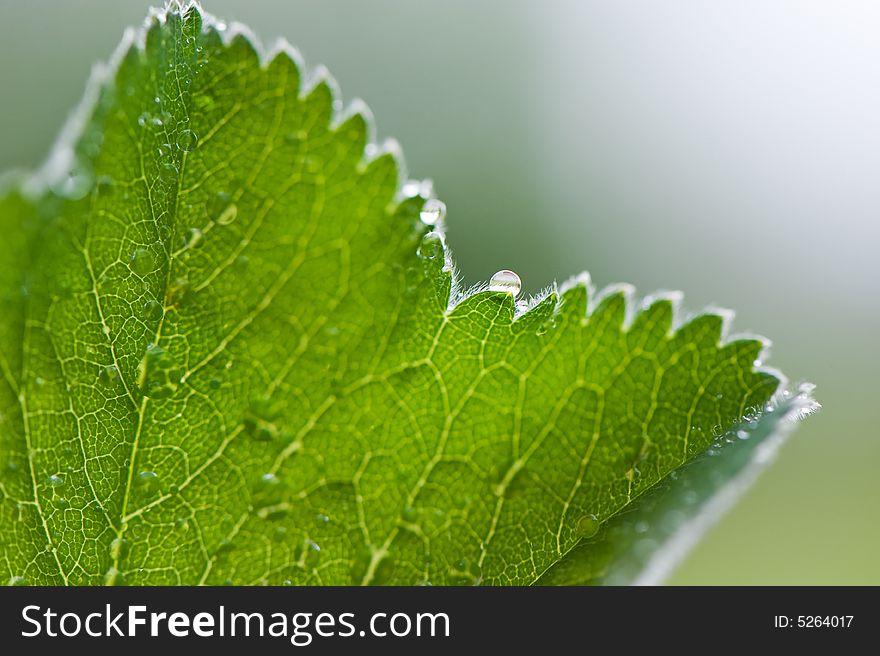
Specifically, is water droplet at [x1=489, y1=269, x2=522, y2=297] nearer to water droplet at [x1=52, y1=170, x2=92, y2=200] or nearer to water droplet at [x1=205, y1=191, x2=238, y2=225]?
water droplet at [x1=205, y1=191, x2=238, y2=225]

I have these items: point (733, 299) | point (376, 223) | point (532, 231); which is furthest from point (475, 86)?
point (376, 223)

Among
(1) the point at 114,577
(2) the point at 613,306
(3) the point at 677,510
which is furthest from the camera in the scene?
(2) the point at 613,306

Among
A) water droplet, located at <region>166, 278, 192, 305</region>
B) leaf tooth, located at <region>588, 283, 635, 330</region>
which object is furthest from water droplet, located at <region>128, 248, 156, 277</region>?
leaf tooth, located at <region>588, 283, 635, 330</region>

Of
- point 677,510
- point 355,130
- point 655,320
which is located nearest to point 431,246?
point 355,130

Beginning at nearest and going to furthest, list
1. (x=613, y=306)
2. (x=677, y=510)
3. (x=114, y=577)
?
1. (x=677, y=510)
2. (x=114, y=577)
3. (x=613, y=306)

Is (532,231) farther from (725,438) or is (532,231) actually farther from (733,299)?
(725,438)

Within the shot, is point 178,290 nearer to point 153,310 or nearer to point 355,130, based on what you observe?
point 153,310
